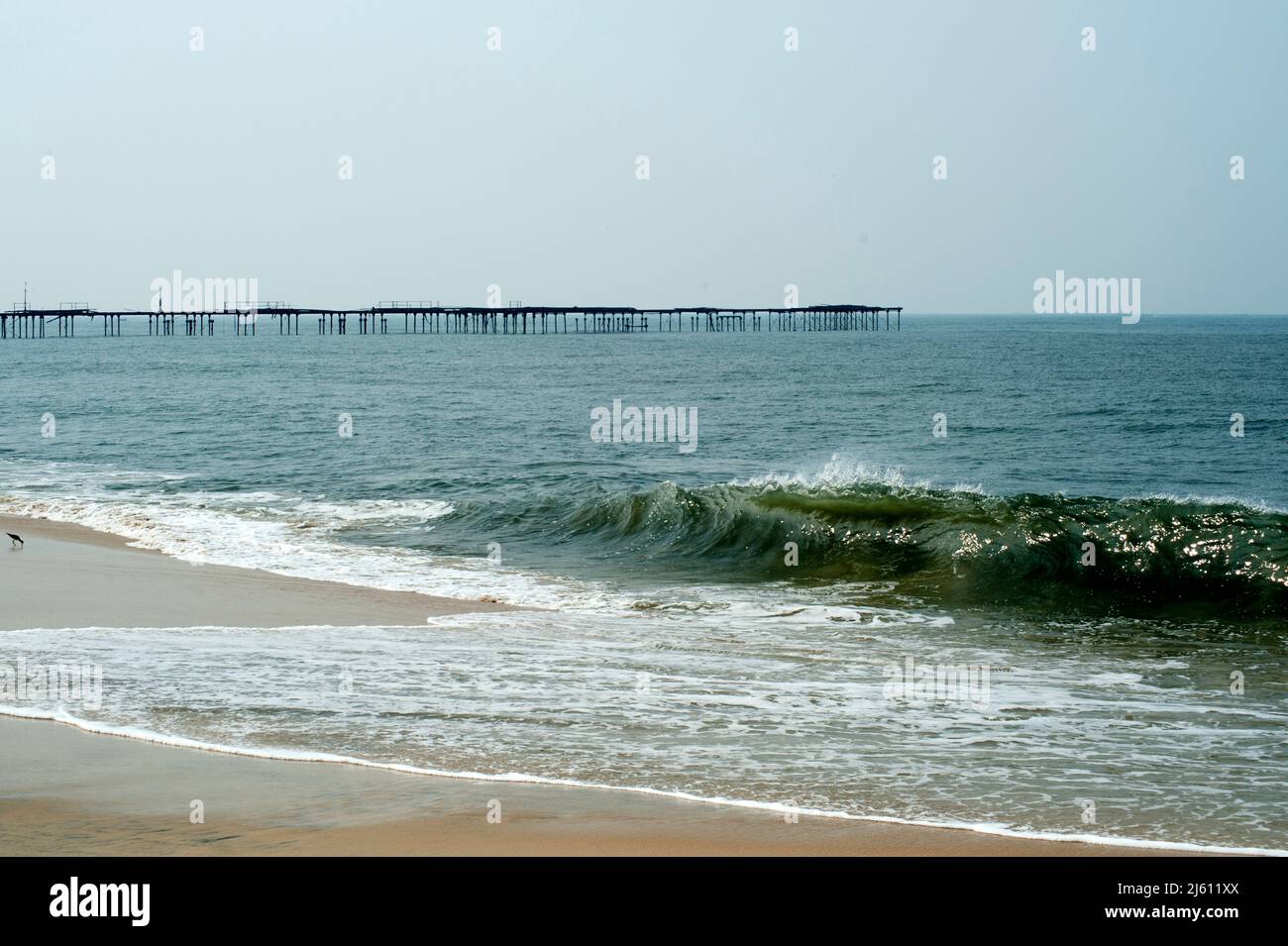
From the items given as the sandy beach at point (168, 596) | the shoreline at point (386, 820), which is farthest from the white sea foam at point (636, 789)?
the sandy beach at point (168, 596)

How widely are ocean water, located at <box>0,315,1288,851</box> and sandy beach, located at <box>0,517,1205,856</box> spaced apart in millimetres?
299

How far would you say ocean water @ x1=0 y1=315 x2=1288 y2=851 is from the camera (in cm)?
730

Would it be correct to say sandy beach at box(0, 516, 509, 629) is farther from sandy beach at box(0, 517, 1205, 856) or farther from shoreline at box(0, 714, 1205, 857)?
shoreline at box(0, 714, 1205, 857)

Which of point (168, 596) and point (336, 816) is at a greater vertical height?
point (168, 596)

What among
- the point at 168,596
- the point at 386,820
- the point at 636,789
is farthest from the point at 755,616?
the point at 386,820

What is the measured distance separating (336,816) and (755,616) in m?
7.45

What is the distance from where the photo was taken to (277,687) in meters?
9.12

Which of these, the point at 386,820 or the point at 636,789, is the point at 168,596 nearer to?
the point at 386,820

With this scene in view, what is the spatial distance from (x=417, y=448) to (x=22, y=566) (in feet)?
56.5

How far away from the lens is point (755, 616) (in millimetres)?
13055

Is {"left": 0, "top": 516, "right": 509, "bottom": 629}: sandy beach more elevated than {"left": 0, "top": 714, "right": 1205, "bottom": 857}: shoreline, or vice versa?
{"left": 0, "top": 516, "right": 509, "bottom": 629}: sandy beach

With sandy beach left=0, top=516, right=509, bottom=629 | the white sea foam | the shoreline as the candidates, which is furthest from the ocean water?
sandy beach left=0, top=516, right=509, bottom=629

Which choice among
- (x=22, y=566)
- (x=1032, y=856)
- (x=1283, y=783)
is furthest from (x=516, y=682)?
(x=22, y=566)
